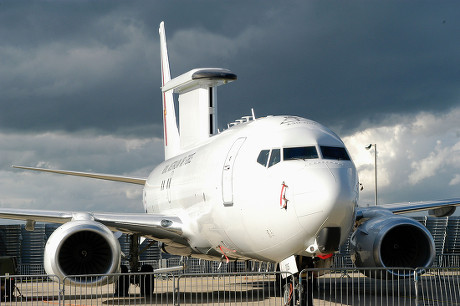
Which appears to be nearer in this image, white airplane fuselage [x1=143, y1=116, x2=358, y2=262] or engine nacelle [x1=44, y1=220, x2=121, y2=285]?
white airplane fuselage [x1=143, y1=116, x2=358, y2=262]

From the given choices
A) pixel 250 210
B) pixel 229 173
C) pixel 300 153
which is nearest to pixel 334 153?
pixel 300 153

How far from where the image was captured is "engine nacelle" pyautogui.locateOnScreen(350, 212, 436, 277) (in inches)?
602

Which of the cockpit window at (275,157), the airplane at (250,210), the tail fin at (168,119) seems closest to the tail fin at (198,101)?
the airplane at (250,210)

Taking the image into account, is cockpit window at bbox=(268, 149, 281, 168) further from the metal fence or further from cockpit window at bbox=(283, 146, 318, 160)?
the metal fence

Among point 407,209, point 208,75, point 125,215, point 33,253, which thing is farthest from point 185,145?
point 33,253

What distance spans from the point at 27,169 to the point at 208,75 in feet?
23.3

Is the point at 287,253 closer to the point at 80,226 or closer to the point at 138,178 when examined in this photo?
the point at 80,226

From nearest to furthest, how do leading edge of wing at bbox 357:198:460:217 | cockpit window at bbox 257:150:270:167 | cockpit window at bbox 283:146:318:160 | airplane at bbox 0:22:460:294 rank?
airplane at bbox 0:22:460:294, cockpit window at bbox 283:146:318:160, cockpit window at bbox 257:150:270:167, leading edge of wing at bbox 357:198:460:217

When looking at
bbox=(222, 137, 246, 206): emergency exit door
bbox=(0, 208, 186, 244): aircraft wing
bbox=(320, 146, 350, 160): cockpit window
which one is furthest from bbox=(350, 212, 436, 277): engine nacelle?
bbox=(0, 208, 186, 244): aircraft wing

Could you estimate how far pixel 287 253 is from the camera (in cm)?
1209

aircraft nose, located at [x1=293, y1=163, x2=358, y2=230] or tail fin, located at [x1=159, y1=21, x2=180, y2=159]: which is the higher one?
tail fin, located at [x1=159, y1=21, x2=180, y2=159]

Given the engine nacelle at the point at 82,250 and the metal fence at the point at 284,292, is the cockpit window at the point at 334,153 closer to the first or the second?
the metal fence at the point at 284,292

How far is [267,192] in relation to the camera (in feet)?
39.4

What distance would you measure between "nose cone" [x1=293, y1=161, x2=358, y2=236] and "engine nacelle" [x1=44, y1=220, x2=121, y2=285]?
18.1 feet
